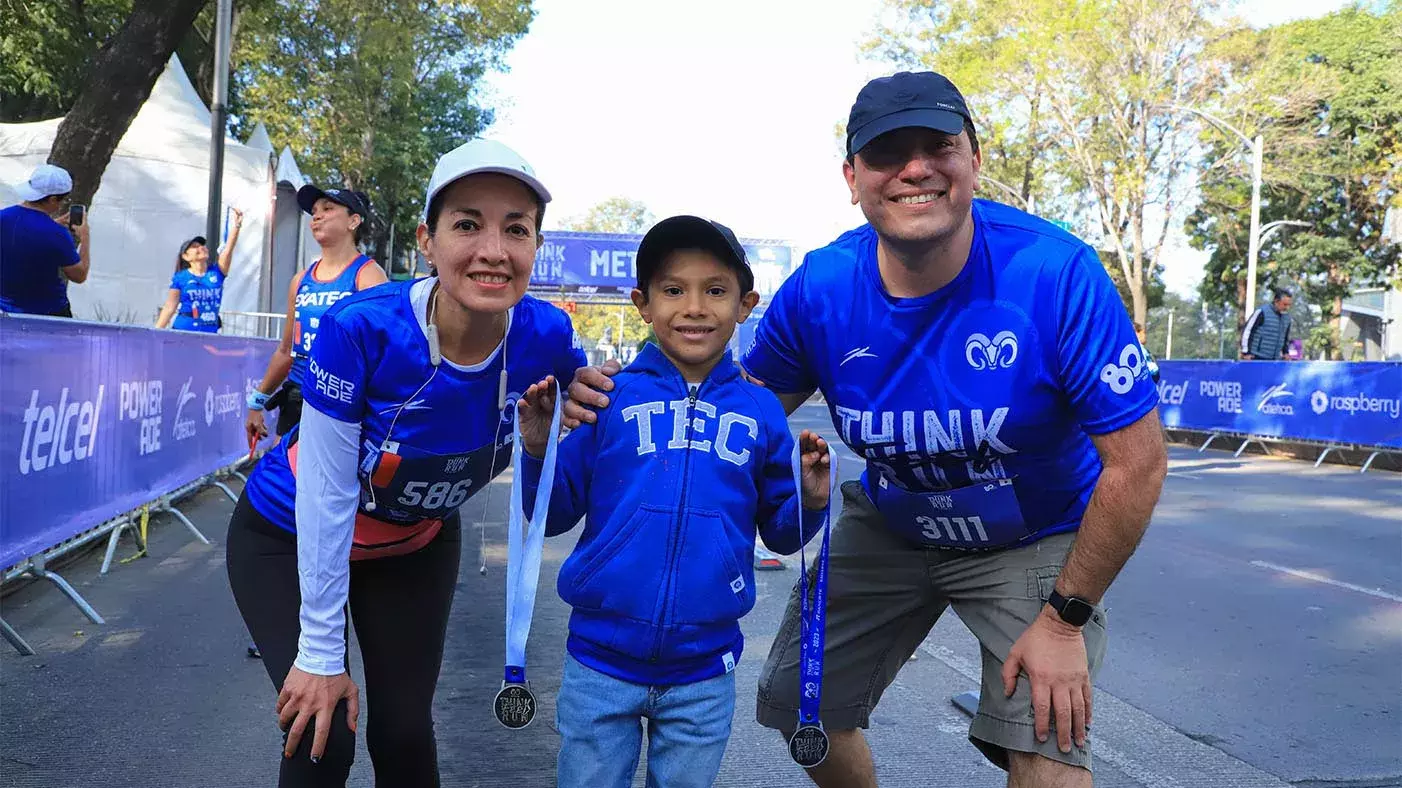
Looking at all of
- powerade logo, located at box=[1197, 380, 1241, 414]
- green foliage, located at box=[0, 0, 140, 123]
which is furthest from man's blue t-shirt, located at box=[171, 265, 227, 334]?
powerade logo, located at box=[1197, 380, 1241, 414]

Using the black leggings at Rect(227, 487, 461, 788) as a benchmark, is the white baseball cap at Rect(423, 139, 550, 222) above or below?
above

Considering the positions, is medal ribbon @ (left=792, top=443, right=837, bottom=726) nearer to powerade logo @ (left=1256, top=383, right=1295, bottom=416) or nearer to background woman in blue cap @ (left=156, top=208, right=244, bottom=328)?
background woman in blue cap @ (left=156, top=208, right=244, bottom=328)

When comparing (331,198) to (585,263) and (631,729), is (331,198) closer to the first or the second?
(631,729)

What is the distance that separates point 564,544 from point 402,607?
18.2 ft

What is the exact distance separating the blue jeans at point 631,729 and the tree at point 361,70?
74.9 feet

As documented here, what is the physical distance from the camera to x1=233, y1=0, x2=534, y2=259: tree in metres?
27.6

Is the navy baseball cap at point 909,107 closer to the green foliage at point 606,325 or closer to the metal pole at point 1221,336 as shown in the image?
the metal pole at point 1221,336

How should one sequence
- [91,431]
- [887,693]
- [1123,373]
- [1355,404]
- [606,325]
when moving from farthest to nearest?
[606,325] < [1355,404] < [91,431] < [887,693] < [1123,373]

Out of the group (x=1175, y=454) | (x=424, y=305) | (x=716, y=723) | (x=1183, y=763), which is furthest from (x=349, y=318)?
(x=1175, y=454)

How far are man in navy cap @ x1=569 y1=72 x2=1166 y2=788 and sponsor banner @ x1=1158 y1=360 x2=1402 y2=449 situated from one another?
1186 centimetres

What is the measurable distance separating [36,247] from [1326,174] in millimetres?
39572

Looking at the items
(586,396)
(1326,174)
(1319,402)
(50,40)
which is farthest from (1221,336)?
(586,396)

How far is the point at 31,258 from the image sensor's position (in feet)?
26.1

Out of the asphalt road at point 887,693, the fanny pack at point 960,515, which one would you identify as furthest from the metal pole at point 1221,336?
the fanny pack at point 960,515
